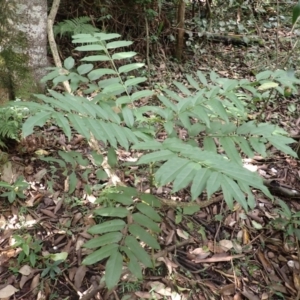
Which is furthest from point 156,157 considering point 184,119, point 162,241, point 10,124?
point 10,124

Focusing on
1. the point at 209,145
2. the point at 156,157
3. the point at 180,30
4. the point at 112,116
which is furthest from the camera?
the point at 180,30

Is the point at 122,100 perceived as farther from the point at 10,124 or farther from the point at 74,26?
the point at 74,26

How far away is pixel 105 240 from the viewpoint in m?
1.44

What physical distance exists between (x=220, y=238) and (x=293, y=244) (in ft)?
1.46

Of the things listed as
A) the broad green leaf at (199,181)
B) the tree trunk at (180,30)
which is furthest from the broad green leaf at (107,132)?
the tree trunk at (180,30)

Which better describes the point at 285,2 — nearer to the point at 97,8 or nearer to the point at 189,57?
the point at 189,57

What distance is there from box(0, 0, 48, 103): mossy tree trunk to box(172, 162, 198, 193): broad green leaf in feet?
6.69

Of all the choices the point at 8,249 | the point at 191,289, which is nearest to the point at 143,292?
the point at 191,289

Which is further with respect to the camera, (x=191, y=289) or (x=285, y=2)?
(x=285, y=2)

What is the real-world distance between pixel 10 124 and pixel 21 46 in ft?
2.34

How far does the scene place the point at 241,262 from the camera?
2117 millimetres

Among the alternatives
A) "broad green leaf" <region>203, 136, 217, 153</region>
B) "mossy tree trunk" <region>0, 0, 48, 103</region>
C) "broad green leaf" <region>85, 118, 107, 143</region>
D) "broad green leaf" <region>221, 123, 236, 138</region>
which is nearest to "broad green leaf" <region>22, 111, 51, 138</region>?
"broad green leaf" <region>85, 118, 107, 143</region>

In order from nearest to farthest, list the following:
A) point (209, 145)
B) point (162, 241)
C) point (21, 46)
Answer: point (209, 145) → point (162, 241) → point (21, 46)

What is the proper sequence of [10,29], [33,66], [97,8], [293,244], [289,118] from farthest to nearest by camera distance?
[97,8] < [289,118] < [33,66] < [10,29] < [293,244]
